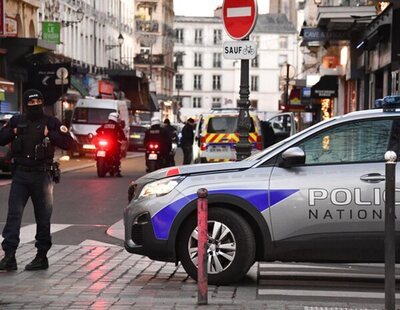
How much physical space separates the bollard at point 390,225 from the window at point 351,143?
1.65 m

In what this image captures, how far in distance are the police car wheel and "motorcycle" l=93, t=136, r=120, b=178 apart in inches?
705

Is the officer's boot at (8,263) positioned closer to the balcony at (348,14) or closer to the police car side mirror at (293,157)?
the police car side mirror at (293,157)

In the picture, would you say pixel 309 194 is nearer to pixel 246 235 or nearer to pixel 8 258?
pixel 246 235

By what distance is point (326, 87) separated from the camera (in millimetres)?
46469

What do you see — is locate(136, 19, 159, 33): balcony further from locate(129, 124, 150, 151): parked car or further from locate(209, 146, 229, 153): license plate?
locate(209, 146, 229, 153): license plate

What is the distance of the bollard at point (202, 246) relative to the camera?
7.96 m

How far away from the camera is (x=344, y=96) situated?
44.0m

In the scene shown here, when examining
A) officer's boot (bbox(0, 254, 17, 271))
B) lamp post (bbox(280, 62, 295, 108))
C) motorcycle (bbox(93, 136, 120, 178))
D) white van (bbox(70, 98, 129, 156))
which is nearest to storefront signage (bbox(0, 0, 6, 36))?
white van (bbox(70, 98, 129, 156))

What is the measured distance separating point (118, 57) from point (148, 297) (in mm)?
69993

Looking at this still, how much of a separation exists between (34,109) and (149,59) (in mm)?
84691

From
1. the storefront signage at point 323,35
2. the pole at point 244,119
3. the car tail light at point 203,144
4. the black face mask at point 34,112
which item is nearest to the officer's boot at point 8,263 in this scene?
the black face mask at point 34,112

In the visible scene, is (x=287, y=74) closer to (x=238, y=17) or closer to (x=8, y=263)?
(x=238, y=17)

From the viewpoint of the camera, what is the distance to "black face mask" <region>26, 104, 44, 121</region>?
32.6 ft

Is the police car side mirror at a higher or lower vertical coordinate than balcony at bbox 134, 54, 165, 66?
lower
